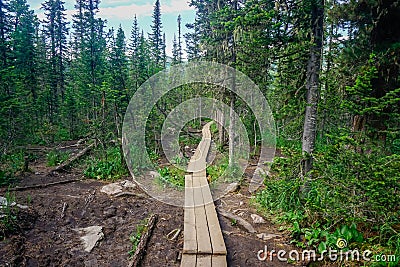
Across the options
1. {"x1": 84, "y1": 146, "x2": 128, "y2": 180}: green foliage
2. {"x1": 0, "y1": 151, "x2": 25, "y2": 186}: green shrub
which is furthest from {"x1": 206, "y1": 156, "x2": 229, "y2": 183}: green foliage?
{"x1": 0, "y1": 151, "x2": 25, "y2": 186}: green shrub

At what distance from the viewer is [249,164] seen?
12086 mm

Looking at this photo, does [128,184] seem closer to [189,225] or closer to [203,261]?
[189,225]

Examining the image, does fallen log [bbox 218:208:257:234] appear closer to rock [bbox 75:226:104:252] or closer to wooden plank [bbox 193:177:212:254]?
wooden plank [bbox 193:177:212:254]

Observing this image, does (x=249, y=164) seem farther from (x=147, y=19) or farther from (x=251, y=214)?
(x=147, y=19)

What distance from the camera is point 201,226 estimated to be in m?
5.85

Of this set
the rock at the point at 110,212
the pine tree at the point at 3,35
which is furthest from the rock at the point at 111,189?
the pine tree at the point at 3,35

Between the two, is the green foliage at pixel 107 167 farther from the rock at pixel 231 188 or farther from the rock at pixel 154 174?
the rock at pixel 231 188

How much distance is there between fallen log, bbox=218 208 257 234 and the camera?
5.87m

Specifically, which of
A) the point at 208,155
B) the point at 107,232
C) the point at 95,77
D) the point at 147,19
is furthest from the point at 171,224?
the point at 147,19

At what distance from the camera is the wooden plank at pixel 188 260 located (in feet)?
14.6

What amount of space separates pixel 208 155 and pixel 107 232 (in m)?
8.34

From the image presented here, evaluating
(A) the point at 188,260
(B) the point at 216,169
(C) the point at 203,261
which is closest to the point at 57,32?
(B) the point at 216,169

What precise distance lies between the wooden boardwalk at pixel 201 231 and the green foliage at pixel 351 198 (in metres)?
1.68

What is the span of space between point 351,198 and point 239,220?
304 cm
